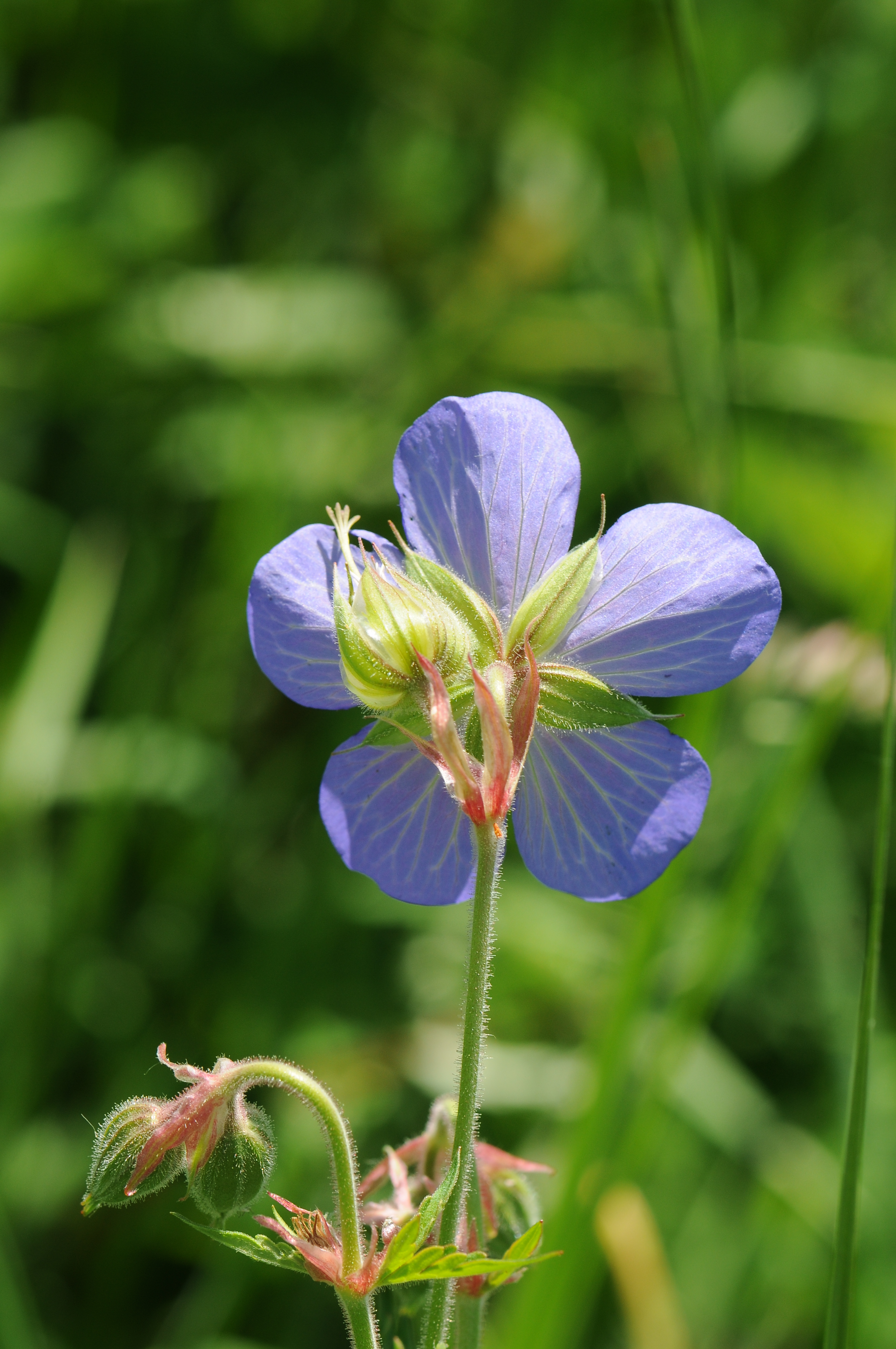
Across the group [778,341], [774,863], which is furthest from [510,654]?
[778,341]

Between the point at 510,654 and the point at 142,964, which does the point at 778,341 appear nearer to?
the point at 142,964

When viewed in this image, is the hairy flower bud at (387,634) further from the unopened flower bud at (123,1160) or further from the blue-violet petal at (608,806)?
the unopened flower bud at (123,1160)

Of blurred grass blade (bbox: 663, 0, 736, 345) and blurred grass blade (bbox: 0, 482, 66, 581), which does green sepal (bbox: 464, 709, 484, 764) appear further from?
blurred grass blade (bbox: 0, 482, 66, 581)

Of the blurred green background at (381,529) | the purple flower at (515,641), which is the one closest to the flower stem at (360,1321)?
the purple flower at (515,641)

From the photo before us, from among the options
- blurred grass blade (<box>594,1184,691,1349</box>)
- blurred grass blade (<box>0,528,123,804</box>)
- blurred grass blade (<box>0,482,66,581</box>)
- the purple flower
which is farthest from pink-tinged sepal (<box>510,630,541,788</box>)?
blurred grass blade (<box>0,482,66,581</box>)

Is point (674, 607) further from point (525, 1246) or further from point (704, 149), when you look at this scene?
point (704, 149)

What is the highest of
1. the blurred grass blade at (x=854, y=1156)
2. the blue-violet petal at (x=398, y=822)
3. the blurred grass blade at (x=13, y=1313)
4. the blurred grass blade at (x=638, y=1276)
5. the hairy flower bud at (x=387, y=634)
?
the hairy flower bud at (x=387, y=634)
